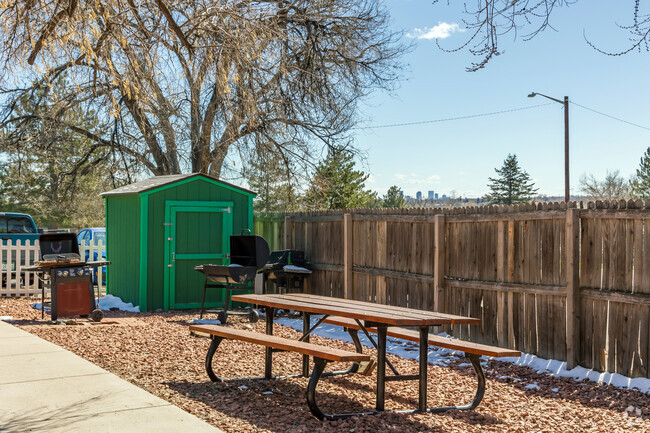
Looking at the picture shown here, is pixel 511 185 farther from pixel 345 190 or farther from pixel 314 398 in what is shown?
pixel 314 398

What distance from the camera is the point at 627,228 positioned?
740cm

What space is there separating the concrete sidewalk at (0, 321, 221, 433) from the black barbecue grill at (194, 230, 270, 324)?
3.94 metres

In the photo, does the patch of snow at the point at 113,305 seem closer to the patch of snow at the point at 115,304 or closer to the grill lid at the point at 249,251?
the patch of snow at the point at 115,304

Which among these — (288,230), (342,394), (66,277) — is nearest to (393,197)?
(288,230)

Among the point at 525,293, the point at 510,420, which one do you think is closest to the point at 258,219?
the point at 525,293

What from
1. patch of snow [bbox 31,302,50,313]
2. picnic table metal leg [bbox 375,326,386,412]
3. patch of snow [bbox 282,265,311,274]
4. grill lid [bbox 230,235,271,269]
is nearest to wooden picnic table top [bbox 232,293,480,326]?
picnic table metal leg [bbox 375,326,386,412]

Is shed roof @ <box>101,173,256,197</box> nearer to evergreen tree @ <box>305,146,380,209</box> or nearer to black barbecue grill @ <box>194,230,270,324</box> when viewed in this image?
black barbecue grill @ <box>194,230,270,324</box>

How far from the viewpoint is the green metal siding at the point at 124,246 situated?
1306 cm

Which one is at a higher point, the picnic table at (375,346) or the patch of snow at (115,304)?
the picnic table at (375,346)

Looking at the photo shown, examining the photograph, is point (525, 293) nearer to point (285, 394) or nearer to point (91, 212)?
point (285, 394)

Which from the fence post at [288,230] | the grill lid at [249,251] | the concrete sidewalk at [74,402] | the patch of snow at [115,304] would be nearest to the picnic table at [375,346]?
the concrete sidewalk at [74,402]

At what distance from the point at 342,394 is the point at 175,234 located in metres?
7.34

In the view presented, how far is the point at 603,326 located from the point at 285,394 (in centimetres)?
369

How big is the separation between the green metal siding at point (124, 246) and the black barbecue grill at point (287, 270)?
252 centimetres
